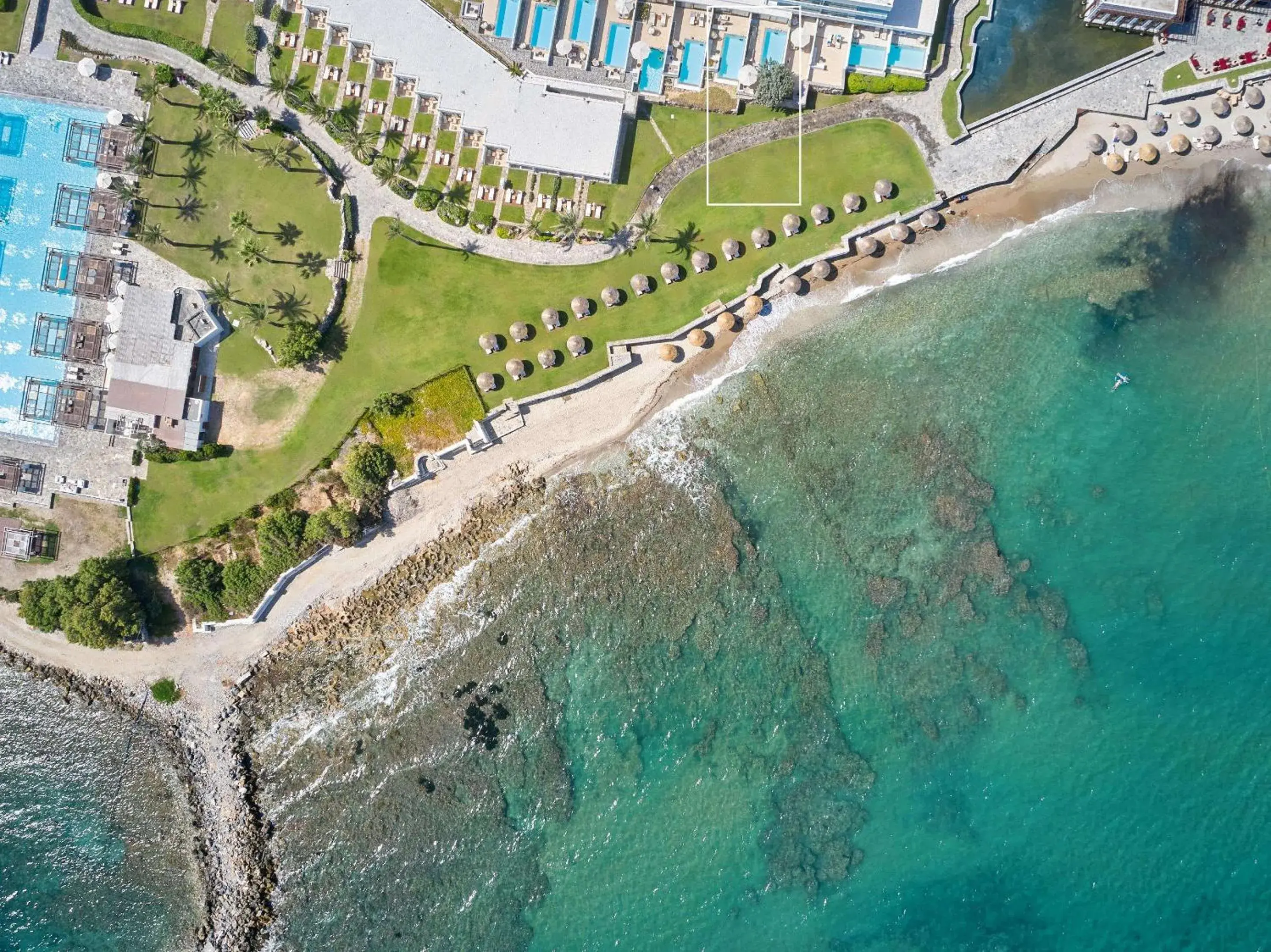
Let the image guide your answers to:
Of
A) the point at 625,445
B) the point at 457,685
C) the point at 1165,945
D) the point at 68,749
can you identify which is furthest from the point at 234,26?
the point at 1165,945

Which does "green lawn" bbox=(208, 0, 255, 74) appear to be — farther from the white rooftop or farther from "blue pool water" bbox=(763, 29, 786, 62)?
"blue pool water" bbox=(763, 29, 786, 62)

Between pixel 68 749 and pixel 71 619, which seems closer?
pixel 71 619

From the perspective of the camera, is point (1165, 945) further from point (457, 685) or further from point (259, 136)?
point (259, 136)

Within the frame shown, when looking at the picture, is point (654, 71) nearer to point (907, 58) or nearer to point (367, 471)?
point (907, 58)

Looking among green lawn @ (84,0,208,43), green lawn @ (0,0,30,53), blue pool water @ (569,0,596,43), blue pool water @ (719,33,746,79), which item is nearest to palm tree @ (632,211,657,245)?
blue pool water @ (719,33,746,79)

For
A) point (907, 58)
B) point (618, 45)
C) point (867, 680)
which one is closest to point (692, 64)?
point (618, 45)

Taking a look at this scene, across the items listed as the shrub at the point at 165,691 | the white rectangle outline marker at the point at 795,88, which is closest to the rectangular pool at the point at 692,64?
the white rectangle outline marker at the point at 795,88
